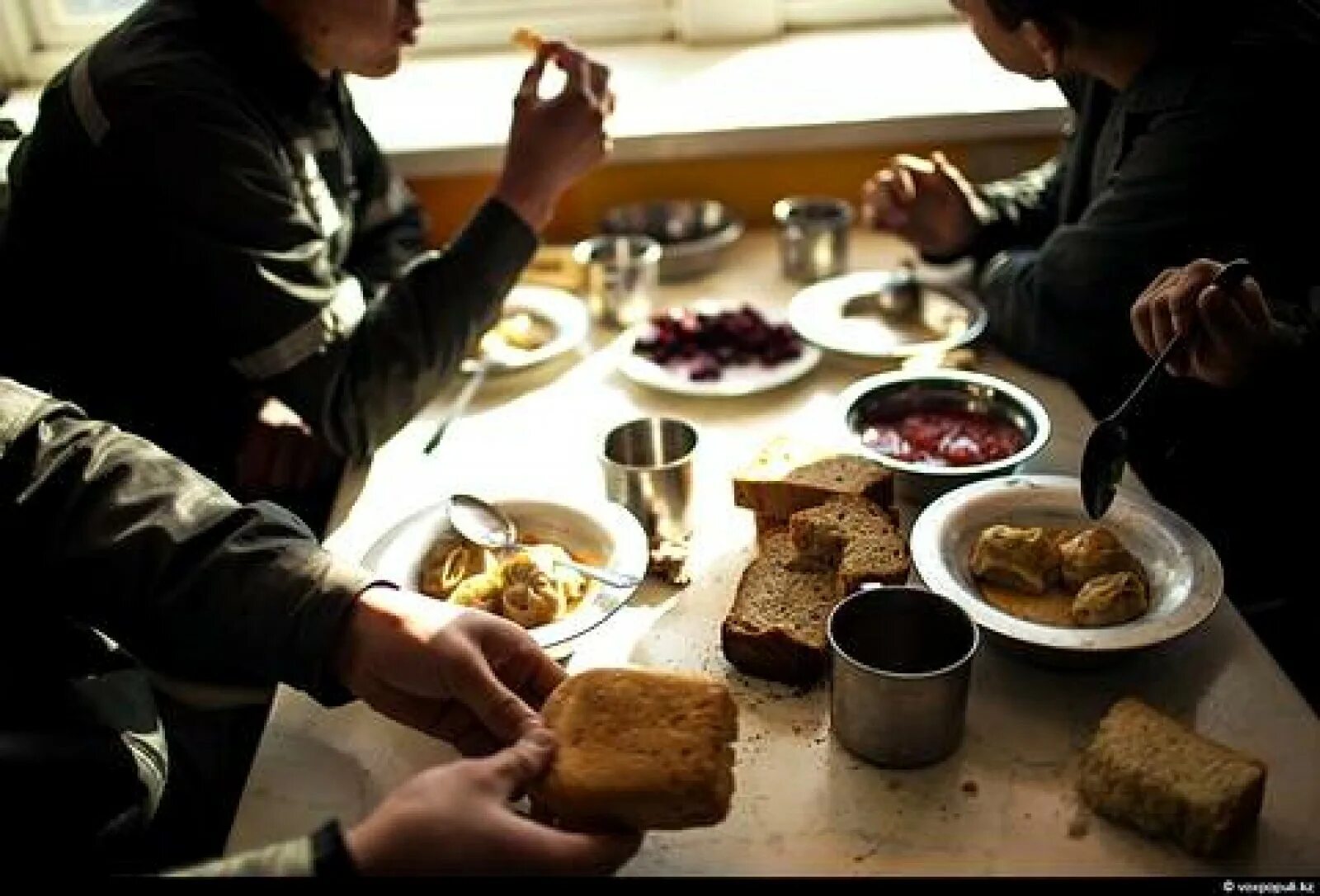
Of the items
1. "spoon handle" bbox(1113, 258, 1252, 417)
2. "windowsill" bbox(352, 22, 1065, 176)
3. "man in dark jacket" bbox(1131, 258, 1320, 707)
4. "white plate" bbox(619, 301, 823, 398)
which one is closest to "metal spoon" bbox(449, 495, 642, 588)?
"white plate" bbox(619, 301, 823, 398)

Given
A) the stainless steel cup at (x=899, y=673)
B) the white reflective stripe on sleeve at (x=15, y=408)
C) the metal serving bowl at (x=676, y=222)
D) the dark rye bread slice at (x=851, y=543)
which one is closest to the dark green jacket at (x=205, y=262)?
the white reflective stripe on sleeve at (x=15, y=408)

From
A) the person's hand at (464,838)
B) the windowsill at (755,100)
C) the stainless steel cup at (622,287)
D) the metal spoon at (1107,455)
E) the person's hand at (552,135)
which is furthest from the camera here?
the windowsill at (755,100)

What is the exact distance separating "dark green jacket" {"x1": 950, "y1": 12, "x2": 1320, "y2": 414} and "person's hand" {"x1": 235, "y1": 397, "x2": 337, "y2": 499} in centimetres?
83

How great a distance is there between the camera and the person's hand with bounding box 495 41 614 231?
1473 millimetres

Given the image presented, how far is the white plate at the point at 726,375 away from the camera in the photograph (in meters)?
1.43

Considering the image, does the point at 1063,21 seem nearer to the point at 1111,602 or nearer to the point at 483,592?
the point at 1111,602

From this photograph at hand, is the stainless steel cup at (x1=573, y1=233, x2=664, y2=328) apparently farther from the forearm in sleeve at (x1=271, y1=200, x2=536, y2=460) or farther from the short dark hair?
the short dark hair

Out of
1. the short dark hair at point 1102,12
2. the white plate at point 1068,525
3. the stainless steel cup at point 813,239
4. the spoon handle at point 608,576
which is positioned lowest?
the stainless steel cup at point 813,239

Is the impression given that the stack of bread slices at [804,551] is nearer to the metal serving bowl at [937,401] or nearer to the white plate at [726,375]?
the metal serving bowl at [937,401]

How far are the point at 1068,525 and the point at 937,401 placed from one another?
0.85 feet

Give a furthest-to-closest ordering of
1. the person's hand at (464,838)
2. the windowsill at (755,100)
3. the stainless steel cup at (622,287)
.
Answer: the windowsill at (755,100) < the stainless steel cup at (622,287) < the person's hand at (464,838)

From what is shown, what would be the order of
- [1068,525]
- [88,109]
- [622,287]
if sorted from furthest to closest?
[622,287] → [88,109] → [1068,525]

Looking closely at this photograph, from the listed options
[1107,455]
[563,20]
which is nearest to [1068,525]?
[1107,455]

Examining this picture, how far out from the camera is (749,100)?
73.9 inches
